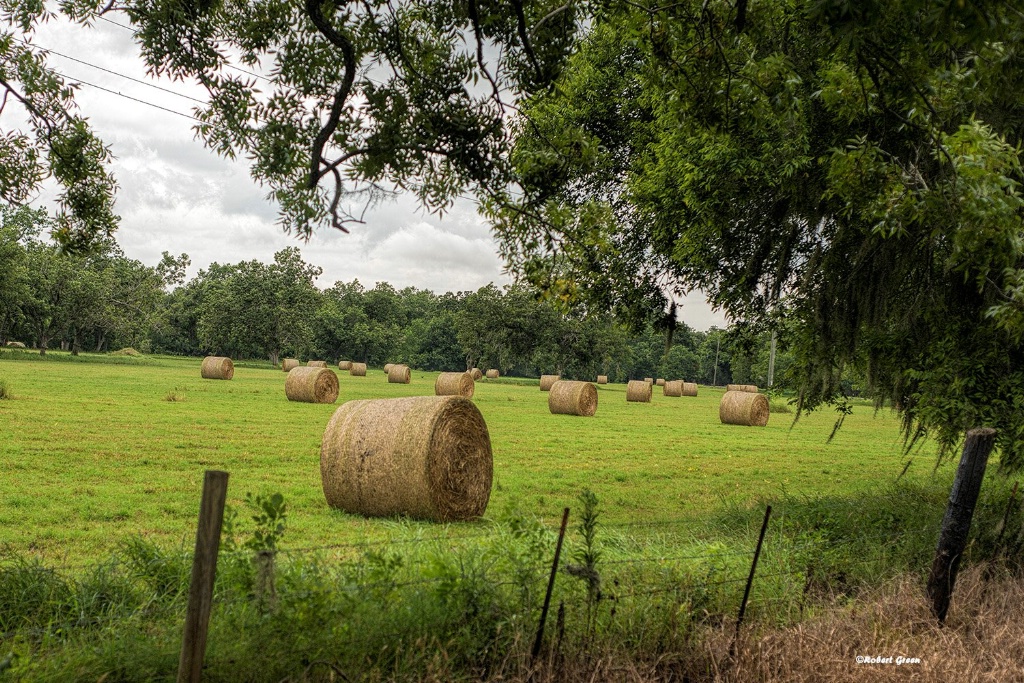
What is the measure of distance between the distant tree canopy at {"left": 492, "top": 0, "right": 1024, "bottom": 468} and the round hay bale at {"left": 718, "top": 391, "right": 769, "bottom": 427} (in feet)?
66.7

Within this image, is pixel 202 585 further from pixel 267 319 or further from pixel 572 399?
pixel 267 319

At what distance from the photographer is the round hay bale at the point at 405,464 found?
981 cm

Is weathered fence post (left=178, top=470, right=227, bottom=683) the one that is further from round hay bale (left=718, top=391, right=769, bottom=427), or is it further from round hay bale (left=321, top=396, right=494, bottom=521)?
round hay bale (left=718, top=391, right=769, bottom=427)

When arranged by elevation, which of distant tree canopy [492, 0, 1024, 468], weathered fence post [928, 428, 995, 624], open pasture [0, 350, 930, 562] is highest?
distant tree canopy [492, 0, 1024, 468]

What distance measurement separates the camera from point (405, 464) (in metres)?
9.88

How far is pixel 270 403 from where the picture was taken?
27.3m

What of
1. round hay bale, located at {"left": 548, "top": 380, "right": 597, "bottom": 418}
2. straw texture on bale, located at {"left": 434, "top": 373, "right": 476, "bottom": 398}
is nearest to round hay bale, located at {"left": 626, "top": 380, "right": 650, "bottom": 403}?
straw texture on bale, located at {"left": 434, "top": 373, "right": 476, "bottom": 398}

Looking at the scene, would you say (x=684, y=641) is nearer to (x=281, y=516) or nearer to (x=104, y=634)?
(x=281, y=516)

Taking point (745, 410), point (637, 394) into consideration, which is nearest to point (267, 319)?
point (637, 394)

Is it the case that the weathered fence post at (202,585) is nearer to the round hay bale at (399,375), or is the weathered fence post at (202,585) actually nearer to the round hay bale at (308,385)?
the round hay bale at (308,385)

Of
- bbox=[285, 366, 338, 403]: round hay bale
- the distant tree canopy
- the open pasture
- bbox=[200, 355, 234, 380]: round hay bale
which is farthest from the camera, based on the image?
bbox=[200, 355, 234, 380]: round hay bale

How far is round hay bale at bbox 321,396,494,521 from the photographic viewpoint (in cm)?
981

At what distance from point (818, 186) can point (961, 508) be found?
460 centimetres

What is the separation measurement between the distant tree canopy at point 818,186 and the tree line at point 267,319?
26662 millimetres
